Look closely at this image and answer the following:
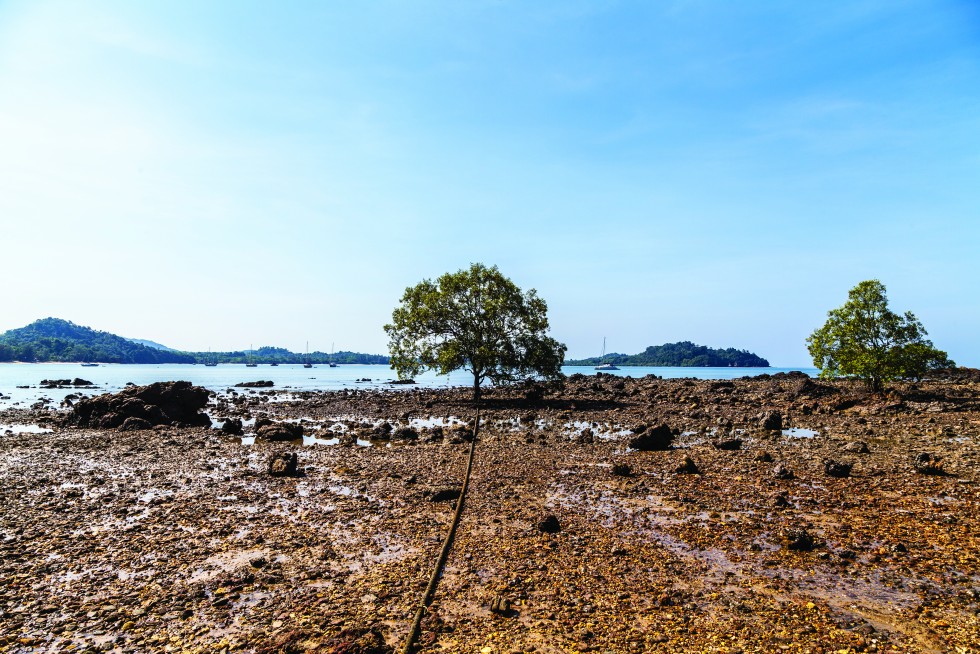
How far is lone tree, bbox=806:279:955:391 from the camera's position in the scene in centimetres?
3697

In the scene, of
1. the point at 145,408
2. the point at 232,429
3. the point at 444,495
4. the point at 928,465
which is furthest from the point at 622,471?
the point at 145,408

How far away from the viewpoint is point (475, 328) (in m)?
44.7

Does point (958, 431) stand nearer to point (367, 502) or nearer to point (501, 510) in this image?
point (501, 510)

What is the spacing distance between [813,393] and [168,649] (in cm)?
4774

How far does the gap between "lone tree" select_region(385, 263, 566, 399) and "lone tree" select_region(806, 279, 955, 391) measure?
21985 millimetres

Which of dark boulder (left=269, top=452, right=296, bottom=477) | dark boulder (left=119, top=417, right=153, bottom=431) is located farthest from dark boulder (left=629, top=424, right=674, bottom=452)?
dark boulder (left=119, top=417, right=153, bottom=431)

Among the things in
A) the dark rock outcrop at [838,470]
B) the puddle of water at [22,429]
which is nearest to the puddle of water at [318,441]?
the puddle of water at [22,429]

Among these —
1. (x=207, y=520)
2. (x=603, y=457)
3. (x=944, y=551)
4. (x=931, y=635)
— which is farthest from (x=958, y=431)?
(x=207, y=520)

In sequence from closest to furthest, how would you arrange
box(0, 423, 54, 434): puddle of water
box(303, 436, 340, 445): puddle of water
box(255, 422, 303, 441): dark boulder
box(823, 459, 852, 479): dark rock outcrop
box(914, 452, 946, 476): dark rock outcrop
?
1. box(914, 452, 946, 476): dark rock outcrop
2. box(823, 459, 852, 479): dark rock outcrop
3. box(303, 436, 340, 445): puddle of water
4. box(255, 422, 303, 441): dark boulder
5. box(0, 423, 54, 434): puddle of water

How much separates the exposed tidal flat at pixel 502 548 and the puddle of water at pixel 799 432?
3.19 m

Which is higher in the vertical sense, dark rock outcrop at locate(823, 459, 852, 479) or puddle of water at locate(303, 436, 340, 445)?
dark rock outcrop at locate(823, 459, 852, 479)

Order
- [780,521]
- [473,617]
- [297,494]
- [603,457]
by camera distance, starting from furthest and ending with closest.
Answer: [603,457]
[297,494]
[780,521]
[473,617]

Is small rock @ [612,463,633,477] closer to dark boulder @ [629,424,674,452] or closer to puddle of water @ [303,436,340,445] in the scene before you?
dark boulder @ [629,424,674,452]

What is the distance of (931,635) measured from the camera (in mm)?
7090
